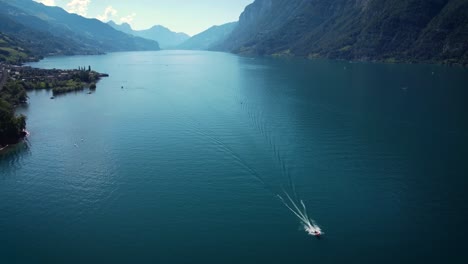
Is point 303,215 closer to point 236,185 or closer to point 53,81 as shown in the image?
point 236,185

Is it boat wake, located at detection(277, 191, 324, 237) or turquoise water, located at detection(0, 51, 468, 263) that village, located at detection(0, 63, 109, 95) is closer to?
turquoise water, located at detection(0, 51, 468, 263)

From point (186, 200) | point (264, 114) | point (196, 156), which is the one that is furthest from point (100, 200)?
point (264, 114)

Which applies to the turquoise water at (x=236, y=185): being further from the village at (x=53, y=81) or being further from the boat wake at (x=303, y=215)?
the village at (x=53, y=81)

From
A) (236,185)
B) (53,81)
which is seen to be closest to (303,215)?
(236,185)

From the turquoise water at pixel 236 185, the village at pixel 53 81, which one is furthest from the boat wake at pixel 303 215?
the village at pixel 53 81

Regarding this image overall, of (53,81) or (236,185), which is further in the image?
(53,81)

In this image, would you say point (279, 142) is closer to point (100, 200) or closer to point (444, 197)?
point (444, 197)

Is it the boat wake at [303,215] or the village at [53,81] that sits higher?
the village at [53,81]

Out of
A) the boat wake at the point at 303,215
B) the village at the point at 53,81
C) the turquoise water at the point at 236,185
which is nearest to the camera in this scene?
the turquoise water at the point at 236,185
